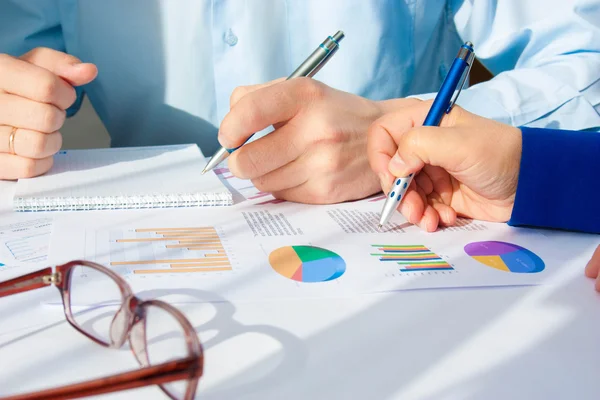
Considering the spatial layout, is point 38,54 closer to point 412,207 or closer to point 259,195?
point 259,195

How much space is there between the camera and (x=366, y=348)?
38 centimetres

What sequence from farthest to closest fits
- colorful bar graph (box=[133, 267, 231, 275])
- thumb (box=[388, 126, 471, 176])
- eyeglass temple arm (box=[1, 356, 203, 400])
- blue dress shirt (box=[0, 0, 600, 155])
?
blue dress shirt (box=[0, 0, 600, 155]) → thumb (box=[388, 126, 471, 176]) → colorful bar graph (box=[133, 267, 231, 275]) → eyeglass temple arm (box=[1, 356, 203, 400])

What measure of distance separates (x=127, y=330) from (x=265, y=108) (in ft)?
1.14

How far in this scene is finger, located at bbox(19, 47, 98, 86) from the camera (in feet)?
2.42

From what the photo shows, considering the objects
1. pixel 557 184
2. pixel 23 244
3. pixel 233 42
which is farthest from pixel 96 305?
pixel 233 42

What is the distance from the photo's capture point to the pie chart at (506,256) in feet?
1.71

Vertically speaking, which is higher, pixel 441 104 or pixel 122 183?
pixel 441 104

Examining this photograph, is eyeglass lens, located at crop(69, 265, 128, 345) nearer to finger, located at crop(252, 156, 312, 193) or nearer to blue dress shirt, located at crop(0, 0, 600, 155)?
finger, located at crop(252, 156, 312, 193)

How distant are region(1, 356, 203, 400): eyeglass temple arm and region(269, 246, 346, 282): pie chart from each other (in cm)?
23

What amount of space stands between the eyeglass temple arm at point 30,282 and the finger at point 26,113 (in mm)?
363

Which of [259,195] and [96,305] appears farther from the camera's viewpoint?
[259,195]

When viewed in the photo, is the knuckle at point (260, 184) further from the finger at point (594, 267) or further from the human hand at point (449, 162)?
the finger at point (594, 267)

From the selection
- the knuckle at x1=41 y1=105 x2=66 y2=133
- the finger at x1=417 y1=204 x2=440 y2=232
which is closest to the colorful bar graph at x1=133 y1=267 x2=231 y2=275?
the finger at x1=417 y1=204 x2=440 y2=232

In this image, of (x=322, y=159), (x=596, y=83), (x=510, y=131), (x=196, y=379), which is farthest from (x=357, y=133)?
(x=196, y=379)
